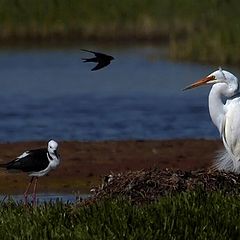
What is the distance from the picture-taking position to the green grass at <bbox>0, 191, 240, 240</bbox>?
10094 millimetres

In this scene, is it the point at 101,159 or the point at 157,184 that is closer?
the point at 157,184

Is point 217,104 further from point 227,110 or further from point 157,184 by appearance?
point 157,184

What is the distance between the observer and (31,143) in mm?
20016

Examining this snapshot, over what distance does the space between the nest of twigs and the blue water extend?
30.3ft

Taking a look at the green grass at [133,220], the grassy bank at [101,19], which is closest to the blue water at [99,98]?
the grassy bank at [101,19]

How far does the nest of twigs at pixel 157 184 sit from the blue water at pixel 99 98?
9.24 m

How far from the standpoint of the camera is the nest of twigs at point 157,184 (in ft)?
39.2

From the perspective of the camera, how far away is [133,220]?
10.3 meters

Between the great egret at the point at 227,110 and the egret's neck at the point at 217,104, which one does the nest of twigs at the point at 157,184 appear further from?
the egret's neck at the point at 217,104

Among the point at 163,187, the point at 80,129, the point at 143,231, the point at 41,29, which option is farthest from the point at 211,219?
the point at 41,29

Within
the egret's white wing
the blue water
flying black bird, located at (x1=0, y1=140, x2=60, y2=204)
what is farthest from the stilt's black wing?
the blue water

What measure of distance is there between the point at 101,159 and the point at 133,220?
8215 mm

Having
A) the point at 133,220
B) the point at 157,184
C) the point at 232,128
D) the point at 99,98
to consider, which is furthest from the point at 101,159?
the point at 99,98

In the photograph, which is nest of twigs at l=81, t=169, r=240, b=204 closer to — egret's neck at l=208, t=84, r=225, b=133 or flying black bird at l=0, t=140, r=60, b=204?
flying black bird at l=0, t=140, r=60, b=204
